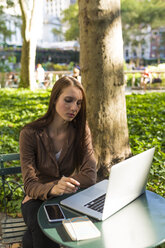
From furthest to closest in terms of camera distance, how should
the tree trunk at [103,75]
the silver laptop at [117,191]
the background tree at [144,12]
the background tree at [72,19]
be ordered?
the background tree at [72,19]
the background tree at [144,12]
the tree trunk at [103,75]
the silver laptop at [117,191]

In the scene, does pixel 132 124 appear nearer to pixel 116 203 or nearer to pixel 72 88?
pixel 72 88

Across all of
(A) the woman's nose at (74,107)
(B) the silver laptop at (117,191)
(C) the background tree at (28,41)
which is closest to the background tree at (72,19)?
(C) the background tree at (28,41)

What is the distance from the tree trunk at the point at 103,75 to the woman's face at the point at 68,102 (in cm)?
145

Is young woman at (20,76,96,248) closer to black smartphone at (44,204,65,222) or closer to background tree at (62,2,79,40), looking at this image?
black smartphone at (44,204,65,222)

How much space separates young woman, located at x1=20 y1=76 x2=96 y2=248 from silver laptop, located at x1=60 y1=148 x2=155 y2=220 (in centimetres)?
14

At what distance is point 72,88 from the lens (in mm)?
2193

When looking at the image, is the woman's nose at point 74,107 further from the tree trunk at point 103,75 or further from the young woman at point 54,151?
the tree trunk at point 103,75

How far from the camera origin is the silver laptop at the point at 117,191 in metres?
1.48

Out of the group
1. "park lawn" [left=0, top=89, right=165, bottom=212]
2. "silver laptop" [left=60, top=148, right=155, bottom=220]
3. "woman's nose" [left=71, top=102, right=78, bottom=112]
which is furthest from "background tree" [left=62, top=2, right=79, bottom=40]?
"silver laptop" [left=60, top=148, right=155, bottom=220]

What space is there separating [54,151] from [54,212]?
1.98 feet

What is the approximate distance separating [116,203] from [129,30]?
4657cm

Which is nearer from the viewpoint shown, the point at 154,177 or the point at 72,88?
the point at 72,88

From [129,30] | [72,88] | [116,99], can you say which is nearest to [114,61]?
[116,99]

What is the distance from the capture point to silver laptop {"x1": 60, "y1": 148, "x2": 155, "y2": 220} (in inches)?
58.4
